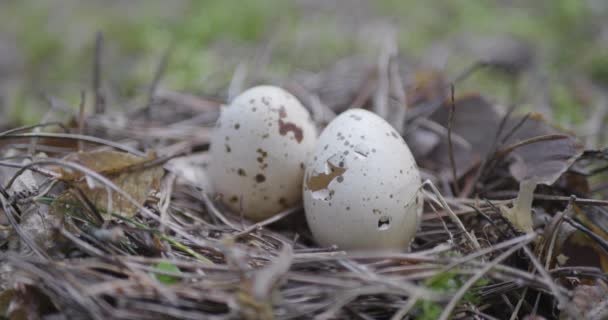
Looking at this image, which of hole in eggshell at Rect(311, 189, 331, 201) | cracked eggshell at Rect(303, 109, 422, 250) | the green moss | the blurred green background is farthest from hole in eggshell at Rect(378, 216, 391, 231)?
the blurred green background

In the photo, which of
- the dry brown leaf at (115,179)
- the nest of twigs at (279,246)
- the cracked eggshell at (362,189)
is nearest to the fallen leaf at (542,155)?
the nest of twigs at (279,246)

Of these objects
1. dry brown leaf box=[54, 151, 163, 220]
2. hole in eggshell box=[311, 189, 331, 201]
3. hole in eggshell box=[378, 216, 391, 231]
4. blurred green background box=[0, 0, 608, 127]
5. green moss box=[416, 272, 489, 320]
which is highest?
blurred green background box=[0, 0, 608, 127]

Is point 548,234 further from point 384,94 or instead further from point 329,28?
point 329,28

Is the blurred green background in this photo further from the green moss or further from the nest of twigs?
the green moss

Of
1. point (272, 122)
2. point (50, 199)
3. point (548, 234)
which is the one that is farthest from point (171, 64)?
point (548, 234)

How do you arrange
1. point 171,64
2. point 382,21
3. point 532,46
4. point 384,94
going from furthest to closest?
point 382,21, point 532,46, point 171,64, point 384,94

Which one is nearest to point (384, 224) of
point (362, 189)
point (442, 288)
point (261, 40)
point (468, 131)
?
point (362, 189)
